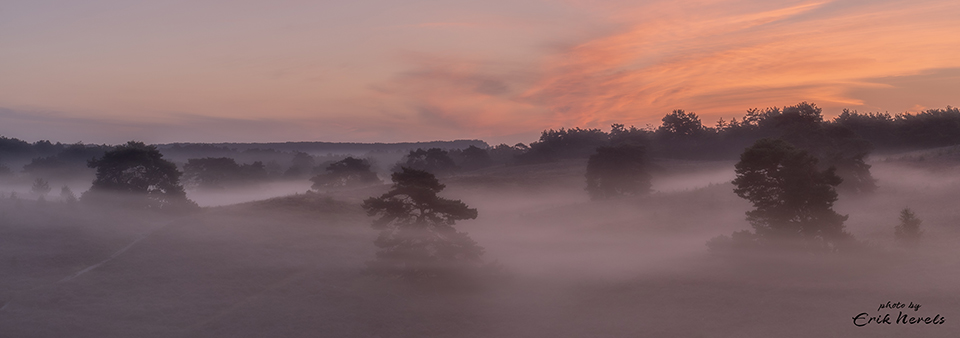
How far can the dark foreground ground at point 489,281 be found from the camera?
24188 mm

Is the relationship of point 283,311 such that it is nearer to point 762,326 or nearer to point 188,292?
point 188,292

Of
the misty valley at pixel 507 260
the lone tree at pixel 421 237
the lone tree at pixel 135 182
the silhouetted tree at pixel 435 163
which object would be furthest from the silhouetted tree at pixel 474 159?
the lone tree at pixel 421 237

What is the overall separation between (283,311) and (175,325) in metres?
5.50

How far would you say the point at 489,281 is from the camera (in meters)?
31.7

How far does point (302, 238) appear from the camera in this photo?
1670 inches

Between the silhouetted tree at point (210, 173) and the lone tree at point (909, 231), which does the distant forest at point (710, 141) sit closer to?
the silhouetted tree at point (210, 173)

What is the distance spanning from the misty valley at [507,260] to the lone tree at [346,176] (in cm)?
3933

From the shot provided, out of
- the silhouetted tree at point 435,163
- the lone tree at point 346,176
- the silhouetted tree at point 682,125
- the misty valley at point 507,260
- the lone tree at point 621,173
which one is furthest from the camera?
the silhouetted tree at point 682,125

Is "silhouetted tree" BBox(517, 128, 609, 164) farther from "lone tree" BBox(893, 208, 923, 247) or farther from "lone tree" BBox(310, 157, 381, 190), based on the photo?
"lone tree" BBox(893, 208, 923, 247)

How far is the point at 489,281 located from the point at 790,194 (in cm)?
1819

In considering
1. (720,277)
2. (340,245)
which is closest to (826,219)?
(720,277)

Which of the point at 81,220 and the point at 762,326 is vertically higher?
the point at 81,220

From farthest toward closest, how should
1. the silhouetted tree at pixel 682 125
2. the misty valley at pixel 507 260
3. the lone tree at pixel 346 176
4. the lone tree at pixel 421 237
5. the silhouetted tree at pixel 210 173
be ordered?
the silhouetted tree at pixel 682 125, the silhouetted tree at pixel 210 173, the lone tree at pixel 346 176, the lone tree at pixel 421 237, the misty valley at pixel 507 260

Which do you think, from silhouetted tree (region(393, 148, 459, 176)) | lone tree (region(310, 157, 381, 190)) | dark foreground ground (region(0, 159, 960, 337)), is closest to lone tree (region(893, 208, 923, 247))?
dark foreground ground (region(0, 159, 960, 337))
